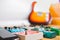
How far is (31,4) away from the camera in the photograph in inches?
61.2

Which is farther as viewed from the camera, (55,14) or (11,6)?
(55,14)

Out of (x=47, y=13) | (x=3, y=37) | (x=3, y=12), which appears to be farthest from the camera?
(x=47, y=13)

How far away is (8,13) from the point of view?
137 centimetres

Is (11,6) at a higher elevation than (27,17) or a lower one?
higher

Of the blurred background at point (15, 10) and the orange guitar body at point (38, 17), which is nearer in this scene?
the blurred background at point (15, 10)

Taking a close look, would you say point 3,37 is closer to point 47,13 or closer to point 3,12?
point 3,12

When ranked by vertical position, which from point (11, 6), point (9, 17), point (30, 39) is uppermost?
point (11, 6)

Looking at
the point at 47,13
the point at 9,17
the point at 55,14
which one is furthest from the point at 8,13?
the point at 55,14

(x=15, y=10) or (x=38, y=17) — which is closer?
(x=15, y=10)

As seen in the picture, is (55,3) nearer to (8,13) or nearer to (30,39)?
(8,13)

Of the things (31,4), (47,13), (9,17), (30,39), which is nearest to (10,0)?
(9,17)

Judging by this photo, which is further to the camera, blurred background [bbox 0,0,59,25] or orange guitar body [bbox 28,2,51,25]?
orange guitar body [bbox 28,2,51,25]

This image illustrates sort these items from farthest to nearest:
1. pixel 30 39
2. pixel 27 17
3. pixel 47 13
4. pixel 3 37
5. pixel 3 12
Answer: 1. pixel 47 13
2. pixel 27 17
3. pixel 3 12
4. pixel 30 39
5. pixel 3 37

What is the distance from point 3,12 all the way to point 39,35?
548 mm
